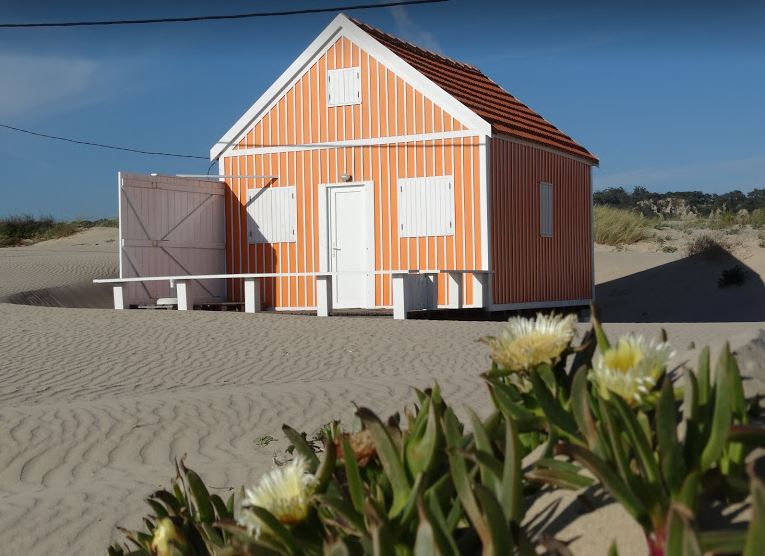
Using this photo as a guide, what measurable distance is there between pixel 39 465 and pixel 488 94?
17.4 meters

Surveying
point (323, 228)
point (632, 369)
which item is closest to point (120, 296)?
point (323, 228)

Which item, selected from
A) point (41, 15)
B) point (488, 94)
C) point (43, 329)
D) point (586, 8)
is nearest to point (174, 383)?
point (43, 329)

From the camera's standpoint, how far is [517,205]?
2031 cm

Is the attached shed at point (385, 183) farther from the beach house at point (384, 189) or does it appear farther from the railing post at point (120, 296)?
the railing post at point (120, 296)

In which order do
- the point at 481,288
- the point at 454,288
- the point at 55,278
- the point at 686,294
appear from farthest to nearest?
the point at 55,278 → the point at 686,294 → the point at 454,288 → the point at 481,288

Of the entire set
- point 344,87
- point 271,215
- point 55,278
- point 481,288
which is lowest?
point 481,288

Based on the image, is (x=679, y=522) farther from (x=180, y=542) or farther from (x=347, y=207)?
(x=347, y=207)

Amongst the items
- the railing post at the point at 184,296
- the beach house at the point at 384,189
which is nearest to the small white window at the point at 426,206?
the beach house at the point at 384,189

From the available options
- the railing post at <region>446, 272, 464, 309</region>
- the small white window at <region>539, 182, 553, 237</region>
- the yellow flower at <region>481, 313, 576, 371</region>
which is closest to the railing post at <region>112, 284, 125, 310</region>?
the railing post at <region>446, 272, 464, 309</region>

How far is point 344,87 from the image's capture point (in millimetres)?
20609

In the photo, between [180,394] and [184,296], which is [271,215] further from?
[180,394]

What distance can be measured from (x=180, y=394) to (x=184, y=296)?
9.80 meters

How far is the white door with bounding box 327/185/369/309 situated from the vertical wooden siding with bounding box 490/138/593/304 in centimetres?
278

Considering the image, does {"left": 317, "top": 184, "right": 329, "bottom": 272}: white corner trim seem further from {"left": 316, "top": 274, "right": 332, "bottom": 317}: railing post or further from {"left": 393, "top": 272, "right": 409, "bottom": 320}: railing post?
{"left": 393, "top": 272, "right": 409, "bottom": 320}: railing post
